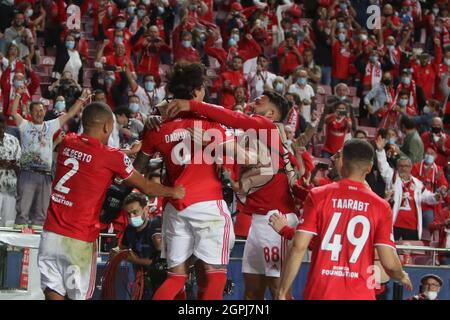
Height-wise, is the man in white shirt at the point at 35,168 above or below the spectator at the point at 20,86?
below

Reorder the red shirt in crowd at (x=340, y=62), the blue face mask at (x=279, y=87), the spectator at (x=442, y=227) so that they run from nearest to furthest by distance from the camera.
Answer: the spectator at (x=442, y=227) < the blue face mask at (x=279, y=87) < the red shirt in crowd at (x=340, y=62)

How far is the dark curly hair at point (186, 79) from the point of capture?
864cm

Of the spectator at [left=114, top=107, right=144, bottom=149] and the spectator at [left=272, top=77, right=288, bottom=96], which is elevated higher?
the spectator at [left=272, top=77, right=288, bottom=96]

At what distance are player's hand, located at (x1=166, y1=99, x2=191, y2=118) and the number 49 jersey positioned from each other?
5.40 feet

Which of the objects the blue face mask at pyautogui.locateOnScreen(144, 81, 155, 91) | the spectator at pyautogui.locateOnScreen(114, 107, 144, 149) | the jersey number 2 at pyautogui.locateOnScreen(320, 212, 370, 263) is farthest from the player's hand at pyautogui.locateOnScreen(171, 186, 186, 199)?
the blue face mask at pyautogui.locateOnScreen(144, 81, 155, 91)

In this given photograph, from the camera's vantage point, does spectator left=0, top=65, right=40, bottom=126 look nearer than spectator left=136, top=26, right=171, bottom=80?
Yes

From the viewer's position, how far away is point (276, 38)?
2220 cm

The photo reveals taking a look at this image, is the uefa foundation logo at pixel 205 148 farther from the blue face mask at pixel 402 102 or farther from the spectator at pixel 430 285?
the blue face mask at pixel 402 102

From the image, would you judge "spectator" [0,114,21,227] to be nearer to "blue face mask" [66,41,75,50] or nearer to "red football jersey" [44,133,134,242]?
"blue face mask" [66,41,75,50]

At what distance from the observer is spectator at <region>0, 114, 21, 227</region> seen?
45.5 ft

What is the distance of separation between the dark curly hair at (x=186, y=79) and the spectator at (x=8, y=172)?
5694mm

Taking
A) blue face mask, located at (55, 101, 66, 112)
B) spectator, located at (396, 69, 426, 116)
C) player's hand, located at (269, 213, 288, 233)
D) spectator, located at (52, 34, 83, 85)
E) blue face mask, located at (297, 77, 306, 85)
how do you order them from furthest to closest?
1. spectator, located at (396, 69, 426, 116)
2. blue face mask, located at (297, 77, 306, 85)
3. spectator, located at (52, 34, 83, 85)
4. blue face mask, located at (55, 101, 66, 112)
5. player's hand, located at (269, 213, 288, 233)

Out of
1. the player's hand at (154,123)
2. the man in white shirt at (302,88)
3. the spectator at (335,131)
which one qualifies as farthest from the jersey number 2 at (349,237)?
the man in white shirt at (302,88)

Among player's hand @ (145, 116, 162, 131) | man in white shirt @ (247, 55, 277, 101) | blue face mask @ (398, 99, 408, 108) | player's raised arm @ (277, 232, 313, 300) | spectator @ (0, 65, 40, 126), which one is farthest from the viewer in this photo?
blue face mask @ (398, 99, 408, 108)
